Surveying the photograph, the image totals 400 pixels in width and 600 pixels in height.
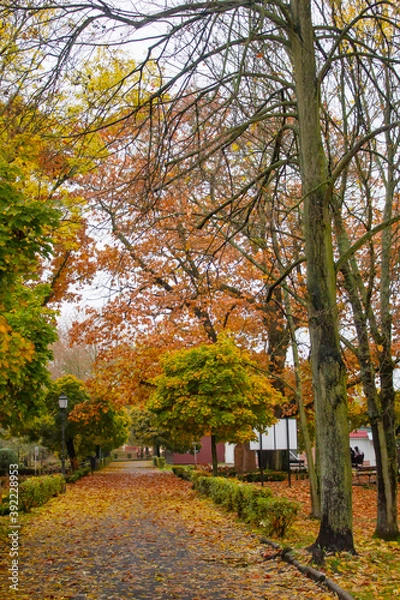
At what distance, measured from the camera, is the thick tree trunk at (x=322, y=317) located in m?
7.66

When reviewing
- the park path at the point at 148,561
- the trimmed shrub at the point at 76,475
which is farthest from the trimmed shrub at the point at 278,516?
the trimmed shrub at the point at 76,475

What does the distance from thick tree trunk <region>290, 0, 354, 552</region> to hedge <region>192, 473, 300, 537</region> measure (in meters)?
2.31

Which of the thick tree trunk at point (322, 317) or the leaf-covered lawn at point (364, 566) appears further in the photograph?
the thick tree trunk at point (322, 317)

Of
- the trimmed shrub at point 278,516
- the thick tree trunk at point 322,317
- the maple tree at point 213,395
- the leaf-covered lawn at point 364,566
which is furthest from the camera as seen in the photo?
the maple tree at point 213,395

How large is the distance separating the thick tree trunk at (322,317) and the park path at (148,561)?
3.00ft

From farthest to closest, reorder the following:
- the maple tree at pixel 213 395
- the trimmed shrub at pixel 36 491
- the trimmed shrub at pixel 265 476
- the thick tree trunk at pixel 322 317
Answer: the trimmed shrub at pixel 265 476, the maple tree at pixel 213 395, the trimmed shrub at pixel 36 491, the thick tree trunk at pixel 322 317

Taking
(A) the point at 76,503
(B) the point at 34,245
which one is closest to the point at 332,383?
(B) the point at 34,245

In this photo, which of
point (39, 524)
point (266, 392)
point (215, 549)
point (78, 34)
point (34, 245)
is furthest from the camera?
point (266, 392)

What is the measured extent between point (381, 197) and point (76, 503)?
1169 cm

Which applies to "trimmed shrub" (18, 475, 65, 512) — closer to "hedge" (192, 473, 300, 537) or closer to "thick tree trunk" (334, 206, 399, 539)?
"hedge" (192, 473, 300, 537)

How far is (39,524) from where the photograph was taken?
495 inches

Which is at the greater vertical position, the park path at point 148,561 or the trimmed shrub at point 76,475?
the park path at point 148,561

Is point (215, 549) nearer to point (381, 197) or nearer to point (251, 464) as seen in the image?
point (381, 197)

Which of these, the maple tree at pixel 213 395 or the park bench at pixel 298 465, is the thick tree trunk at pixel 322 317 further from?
the park bench at pixel 298 465
